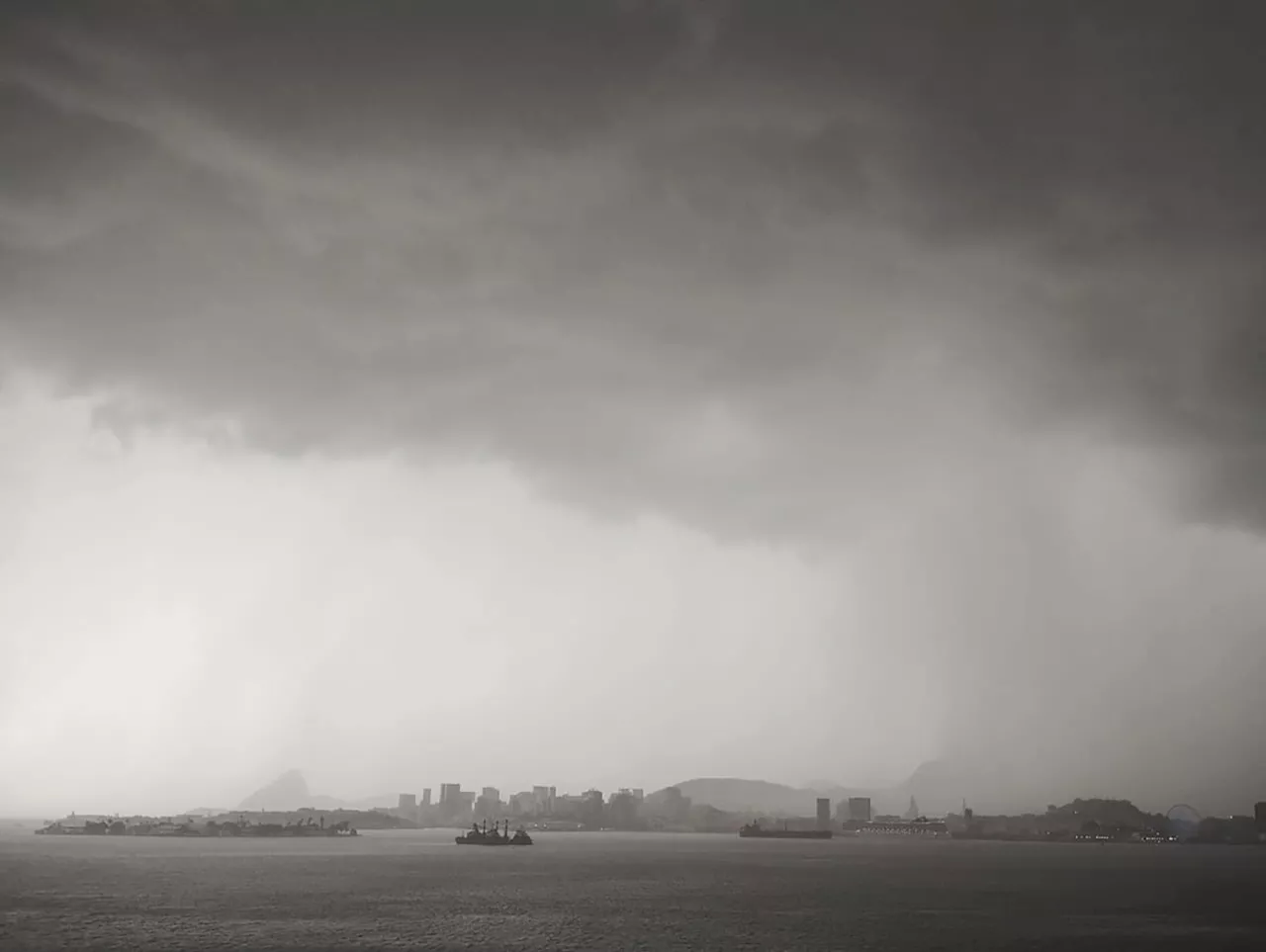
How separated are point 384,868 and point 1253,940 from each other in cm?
16169

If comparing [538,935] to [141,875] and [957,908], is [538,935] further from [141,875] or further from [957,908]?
[141,875]

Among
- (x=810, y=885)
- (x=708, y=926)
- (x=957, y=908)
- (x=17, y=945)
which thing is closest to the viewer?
(x=17, y=945)

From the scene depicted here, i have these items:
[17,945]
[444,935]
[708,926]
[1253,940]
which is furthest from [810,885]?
[17,945]

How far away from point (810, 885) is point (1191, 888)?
72.7 m

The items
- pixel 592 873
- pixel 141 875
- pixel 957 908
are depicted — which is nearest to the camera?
pixel 957 908

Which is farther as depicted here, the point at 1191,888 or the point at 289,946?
the point at 1191,888

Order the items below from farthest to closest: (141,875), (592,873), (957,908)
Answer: (592,873)
(141,875)
(957,908)

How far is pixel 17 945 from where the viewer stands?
8225cm

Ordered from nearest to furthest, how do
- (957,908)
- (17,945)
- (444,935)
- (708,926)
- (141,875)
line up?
1. (17,945)
2. (444,935)
3. (708,926)
4. (957,908)
5. (141,875)

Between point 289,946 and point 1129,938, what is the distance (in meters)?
86.8

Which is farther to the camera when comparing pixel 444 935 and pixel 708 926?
pixel 708 926

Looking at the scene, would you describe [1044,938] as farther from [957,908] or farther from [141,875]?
[141,875]

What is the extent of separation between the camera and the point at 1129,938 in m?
94.5

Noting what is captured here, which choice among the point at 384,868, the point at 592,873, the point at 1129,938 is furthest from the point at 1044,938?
the point at 384,868
